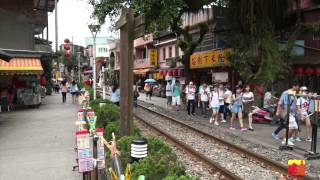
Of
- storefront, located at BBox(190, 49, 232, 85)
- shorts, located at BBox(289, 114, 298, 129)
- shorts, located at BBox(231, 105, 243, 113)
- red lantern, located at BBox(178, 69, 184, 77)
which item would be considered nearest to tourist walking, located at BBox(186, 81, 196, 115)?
storefront, located at BBox(190, 49, 232, 85)

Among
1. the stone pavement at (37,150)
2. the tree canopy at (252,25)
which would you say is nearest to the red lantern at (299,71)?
the tree canopy at (252,25)

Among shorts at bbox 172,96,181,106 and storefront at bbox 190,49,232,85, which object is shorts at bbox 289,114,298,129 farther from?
shorts at bbox 172,96,181,106

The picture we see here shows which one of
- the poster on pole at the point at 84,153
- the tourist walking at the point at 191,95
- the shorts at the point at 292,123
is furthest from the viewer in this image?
the tourist walking at the point at 191,95

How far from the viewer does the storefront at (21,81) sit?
28.3 m

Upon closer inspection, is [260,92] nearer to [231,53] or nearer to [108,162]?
[231,53]

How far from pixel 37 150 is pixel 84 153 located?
18.6 ft

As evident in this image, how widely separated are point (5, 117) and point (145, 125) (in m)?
7.04

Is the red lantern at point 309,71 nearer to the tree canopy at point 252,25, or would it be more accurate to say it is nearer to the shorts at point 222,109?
the tree canopy at point 252,25

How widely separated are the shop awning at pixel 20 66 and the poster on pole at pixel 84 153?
65.8ft

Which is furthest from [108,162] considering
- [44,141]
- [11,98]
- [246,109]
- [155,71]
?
[155,71]

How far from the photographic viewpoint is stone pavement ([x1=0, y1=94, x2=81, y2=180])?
10180 mm

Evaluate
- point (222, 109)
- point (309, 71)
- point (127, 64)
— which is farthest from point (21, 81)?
point (127, 64)

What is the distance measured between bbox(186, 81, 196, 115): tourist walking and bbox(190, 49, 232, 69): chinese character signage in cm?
366

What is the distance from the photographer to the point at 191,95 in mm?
25703
